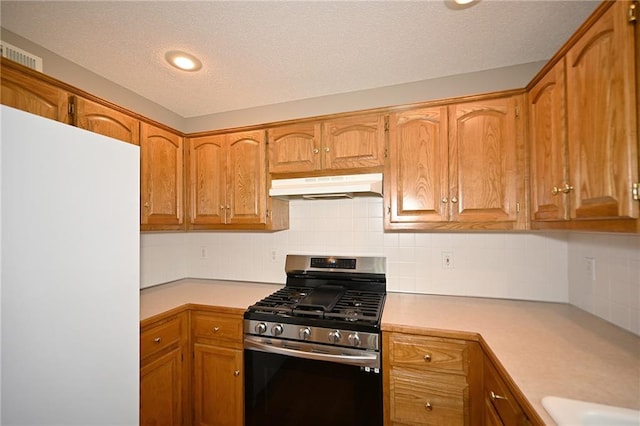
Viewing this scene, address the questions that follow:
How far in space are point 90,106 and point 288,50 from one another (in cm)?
117

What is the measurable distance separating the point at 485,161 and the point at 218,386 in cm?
214

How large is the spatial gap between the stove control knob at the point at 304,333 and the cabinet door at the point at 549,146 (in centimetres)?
135

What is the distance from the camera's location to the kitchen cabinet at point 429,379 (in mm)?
1346

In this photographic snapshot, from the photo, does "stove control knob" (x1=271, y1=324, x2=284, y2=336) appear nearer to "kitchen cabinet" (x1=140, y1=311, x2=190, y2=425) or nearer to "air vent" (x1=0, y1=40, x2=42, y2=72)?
"kitchen cabinet" (x1=140, y1=311, x2=190, y2=425)

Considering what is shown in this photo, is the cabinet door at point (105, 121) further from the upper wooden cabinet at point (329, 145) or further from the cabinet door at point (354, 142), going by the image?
the cabinet door at point (354, 142)

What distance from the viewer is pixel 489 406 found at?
1.20m

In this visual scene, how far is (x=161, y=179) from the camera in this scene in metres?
2.05

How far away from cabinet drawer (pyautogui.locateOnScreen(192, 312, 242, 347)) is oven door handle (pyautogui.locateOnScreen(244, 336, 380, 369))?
0.30ft

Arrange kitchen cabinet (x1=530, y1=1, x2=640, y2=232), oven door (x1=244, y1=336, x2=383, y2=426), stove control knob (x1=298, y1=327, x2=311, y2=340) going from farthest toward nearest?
stove control knob (x1=298, y1=327, x2=311, y2=340), oven door (x1=244, y1=336, x2=383, y2=426), kitchen cabinet (x1=530, y1=1, x2=640, y2=232)

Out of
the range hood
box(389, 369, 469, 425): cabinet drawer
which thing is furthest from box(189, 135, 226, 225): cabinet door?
box(389, 369, 469, 425): cabinet drawer

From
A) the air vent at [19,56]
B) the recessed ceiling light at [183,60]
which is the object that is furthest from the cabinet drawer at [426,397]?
the air vent at [19,56]

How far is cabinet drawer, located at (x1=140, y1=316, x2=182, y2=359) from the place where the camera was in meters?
1.57

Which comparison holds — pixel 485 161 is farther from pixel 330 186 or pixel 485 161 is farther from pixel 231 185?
pixel 231 185

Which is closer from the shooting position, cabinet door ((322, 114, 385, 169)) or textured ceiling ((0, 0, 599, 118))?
textured ceiling ((0, 0, 599, 118))
